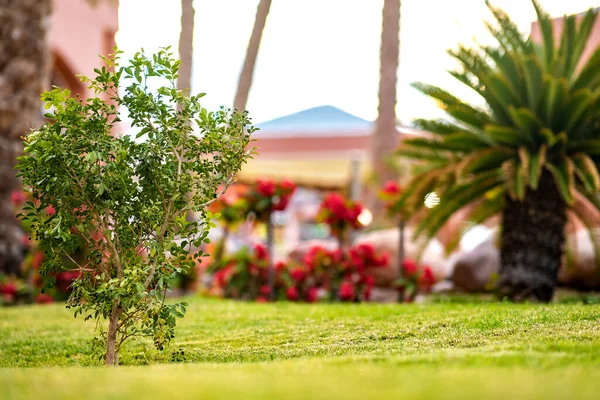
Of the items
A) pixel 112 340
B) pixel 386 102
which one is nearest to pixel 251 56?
pixel 386 102

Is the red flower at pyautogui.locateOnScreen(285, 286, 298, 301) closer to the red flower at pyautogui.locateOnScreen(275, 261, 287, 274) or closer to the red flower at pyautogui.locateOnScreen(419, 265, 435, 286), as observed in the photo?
the red flower at pyautogui.locateOnScreen(275, 261, 287, 274)

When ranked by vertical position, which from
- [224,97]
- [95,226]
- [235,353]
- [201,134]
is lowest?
[235,353]

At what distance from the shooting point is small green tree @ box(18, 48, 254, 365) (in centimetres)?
403

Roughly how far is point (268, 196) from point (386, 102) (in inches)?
138

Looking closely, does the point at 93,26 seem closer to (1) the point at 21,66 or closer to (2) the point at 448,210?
(1) the point at 21,66

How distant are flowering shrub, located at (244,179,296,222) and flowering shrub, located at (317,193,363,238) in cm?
47

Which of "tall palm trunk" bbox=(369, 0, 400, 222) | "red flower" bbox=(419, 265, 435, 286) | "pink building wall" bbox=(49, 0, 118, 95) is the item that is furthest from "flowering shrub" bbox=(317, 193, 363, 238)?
"pink building wall" bbox=(49, 0, 118, 95)

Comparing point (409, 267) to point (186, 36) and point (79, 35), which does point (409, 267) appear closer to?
point (186, 36)

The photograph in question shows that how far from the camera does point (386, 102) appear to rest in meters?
12.4

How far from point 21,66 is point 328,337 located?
7966 millimetres

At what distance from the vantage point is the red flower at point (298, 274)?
993 cm

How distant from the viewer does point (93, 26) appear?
19391 mm

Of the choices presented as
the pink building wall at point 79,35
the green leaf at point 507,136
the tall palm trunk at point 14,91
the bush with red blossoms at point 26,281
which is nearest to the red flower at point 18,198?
the bush with red blossoms at point 26,281

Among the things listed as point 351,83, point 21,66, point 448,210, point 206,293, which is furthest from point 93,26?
point 448,210
